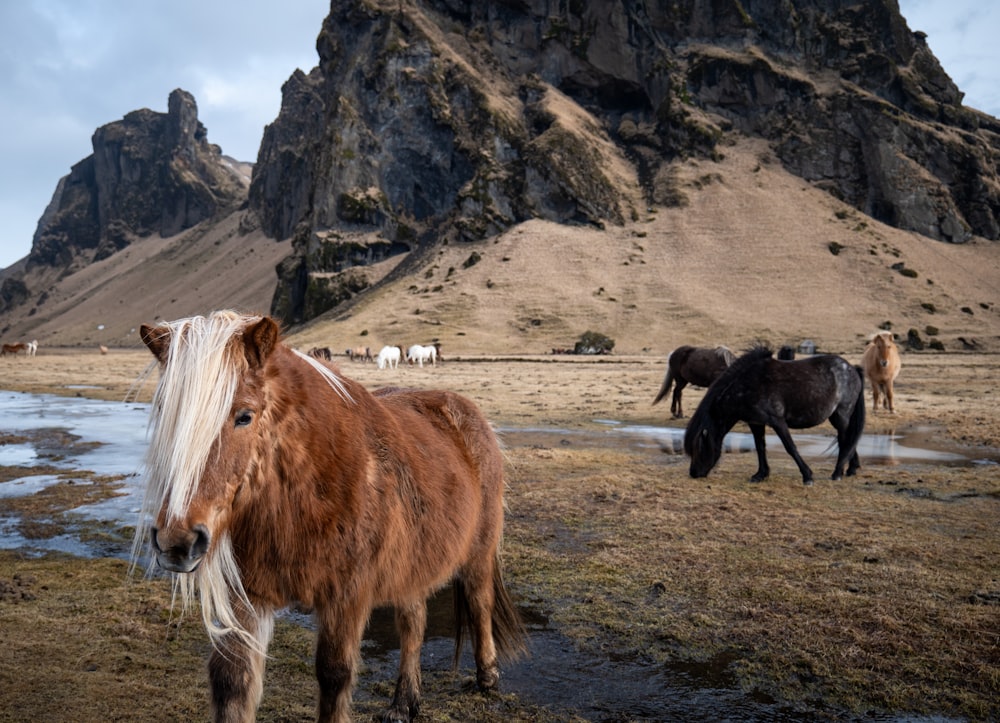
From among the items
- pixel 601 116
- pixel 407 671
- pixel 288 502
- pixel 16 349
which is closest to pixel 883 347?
pixel 407 671

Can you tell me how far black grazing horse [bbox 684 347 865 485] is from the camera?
10.4 m

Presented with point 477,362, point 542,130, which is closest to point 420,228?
point 542,130

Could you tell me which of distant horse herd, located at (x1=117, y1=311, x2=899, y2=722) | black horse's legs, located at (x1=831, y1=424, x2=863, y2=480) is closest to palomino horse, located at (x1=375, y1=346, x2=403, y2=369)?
black horse's legs, located at (x1=831, y1=424, x2=863, y2=480)

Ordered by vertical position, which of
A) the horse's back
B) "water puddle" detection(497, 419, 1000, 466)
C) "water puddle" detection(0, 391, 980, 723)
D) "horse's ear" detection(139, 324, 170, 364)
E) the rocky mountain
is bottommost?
"water puddle" detection(0, 391, 980, 723)

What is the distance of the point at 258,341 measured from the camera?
2.61 metres

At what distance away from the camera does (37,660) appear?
164 inches

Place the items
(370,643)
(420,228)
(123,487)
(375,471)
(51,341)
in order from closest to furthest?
1. (375,471)
2. (370,643)
3. (123,487)
4. (420,228)
5. (51,341)

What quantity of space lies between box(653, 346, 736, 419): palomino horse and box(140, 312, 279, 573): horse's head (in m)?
17.0

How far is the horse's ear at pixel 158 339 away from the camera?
2628 millimetres

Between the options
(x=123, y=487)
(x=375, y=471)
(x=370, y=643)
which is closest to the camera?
(x=375, y=471)

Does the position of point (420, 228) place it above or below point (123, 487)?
above

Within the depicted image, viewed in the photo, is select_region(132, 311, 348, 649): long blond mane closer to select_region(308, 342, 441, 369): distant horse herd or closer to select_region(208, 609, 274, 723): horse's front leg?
select_region(208, 609, 274, 723): horse's front leg

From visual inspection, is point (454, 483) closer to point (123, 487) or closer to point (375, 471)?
point (375, 471)

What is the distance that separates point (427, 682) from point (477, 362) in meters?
43.1
